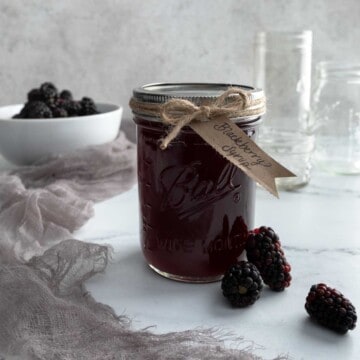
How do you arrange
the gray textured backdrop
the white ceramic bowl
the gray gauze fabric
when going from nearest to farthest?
the gray gauze fabric → the white ceramic bowl → the gray textured backdrop

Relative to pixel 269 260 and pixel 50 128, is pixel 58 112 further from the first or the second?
pixel 269 260

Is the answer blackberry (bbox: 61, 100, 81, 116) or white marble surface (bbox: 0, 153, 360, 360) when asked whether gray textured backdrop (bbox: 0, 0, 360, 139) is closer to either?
blackberry (bbox: 61, 100, 81, 116)

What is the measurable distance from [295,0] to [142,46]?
0.38 metres

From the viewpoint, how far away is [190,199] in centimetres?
70

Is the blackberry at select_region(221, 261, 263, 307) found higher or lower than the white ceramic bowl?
lower

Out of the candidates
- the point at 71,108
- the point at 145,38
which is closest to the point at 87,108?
the point at 71,108

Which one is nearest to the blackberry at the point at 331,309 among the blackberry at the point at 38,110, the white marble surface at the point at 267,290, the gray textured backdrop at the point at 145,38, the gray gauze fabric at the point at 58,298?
the white marble surface at the point at 267,290

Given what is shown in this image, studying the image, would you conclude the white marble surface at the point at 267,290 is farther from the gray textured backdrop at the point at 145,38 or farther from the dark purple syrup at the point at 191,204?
the gray textured backdrop at the point at 145,38

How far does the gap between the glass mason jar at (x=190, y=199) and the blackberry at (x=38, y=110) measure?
468mm

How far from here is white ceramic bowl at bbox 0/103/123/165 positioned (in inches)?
45.0

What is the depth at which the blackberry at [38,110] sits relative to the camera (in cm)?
117

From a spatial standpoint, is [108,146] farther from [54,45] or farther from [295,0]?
[295,0]

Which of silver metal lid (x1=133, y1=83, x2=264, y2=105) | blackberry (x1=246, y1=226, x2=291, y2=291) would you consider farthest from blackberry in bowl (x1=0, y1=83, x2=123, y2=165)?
blackberry (x1=246, y1=226, x2=291, y2=291)

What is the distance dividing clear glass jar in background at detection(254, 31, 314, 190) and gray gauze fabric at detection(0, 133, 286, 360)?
45 centimetres
